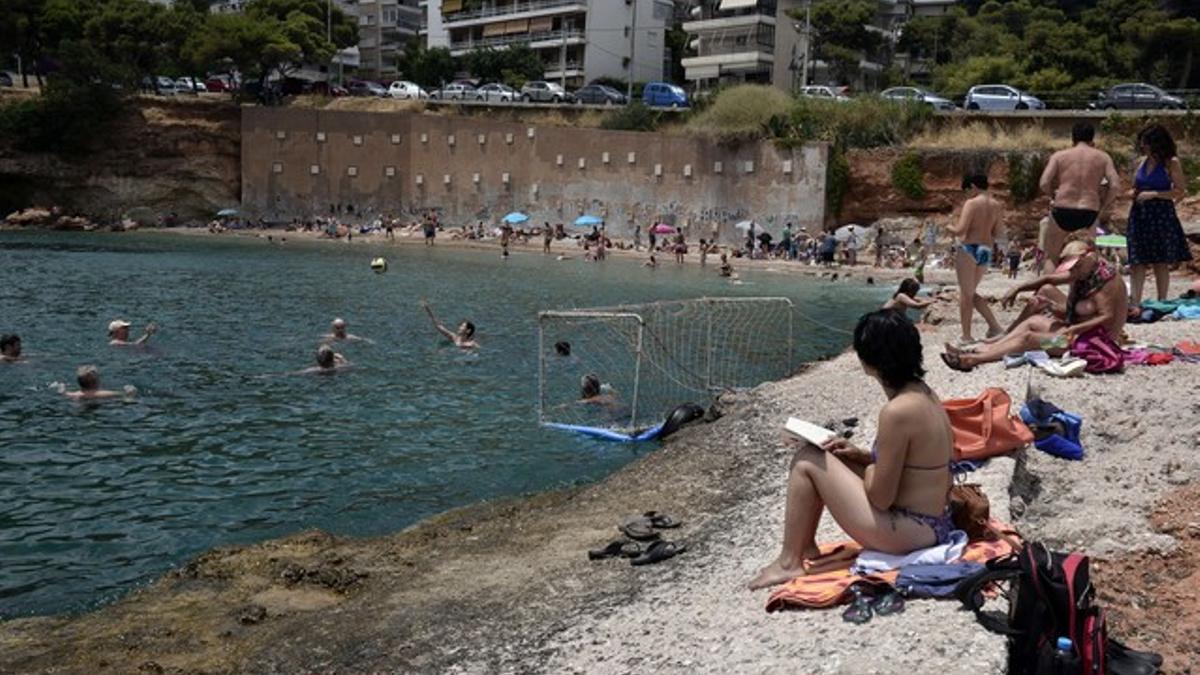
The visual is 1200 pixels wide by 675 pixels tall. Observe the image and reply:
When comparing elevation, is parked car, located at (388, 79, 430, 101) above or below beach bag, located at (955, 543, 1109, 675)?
above

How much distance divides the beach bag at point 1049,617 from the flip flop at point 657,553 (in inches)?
118

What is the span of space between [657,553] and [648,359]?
935cm

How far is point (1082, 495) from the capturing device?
7.41 meters

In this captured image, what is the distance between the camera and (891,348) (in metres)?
5.17

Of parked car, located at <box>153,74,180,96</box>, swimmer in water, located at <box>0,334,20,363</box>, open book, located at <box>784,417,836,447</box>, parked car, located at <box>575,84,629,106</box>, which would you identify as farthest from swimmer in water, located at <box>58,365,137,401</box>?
parked car, located at <box>153,74,180,96</box>

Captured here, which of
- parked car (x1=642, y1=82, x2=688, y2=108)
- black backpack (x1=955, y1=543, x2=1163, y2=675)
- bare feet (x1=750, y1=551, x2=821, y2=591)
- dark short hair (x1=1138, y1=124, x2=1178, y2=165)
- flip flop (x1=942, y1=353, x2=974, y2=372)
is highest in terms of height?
parked car (x1=642, y1=82, x2=688, y2=108)

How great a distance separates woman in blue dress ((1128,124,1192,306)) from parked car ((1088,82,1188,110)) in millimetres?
31382

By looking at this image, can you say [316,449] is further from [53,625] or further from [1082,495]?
[1082,495]

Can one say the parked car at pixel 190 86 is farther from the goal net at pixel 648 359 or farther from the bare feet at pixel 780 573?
the bare feet at pixel 780 573

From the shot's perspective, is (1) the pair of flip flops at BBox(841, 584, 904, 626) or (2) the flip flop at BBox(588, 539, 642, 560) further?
(2) the flip flop at BBox(588, 539, 642, 560)

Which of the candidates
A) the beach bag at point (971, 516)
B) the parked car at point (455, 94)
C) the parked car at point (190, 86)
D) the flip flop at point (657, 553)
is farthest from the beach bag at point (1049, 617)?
the parked car at point (190, 86)

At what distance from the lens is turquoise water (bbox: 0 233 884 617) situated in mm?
9711

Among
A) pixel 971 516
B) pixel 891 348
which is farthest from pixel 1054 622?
pixel 891 348

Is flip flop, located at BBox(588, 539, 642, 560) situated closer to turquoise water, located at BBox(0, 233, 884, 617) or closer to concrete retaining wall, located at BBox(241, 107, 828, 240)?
turquoise water, located at BBox(0, 233, 884, 617)
